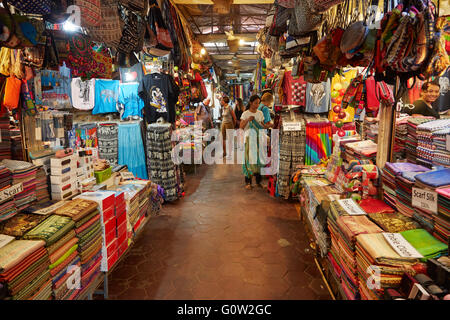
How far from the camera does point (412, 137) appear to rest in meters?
2.35

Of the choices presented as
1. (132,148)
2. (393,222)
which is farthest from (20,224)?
(132,148)

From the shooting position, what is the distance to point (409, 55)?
1604mm

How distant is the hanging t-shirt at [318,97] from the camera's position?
4680mm

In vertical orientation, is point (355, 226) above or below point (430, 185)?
below

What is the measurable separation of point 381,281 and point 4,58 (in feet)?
9.11

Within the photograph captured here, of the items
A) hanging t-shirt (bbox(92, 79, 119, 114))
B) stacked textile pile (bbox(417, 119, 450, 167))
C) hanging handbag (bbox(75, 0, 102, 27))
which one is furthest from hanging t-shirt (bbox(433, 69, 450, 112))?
hanging t-shirt (bbox(92, 79, 119, 114))

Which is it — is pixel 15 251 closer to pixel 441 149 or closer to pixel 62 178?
pixel 62 178

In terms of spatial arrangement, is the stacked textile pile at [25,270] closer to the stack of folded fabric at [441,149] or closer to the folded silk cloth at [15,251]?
the folded silk cloth at [15,251]

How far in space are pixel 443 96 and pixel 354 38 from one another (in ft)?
8.67

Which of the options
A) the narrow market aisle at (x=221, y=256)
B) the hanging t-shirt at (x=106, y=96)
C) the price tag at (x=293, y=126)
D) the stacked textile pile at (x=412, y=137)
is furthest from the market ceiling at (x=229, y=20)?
the stacked textile pile at (x=412, y=137)

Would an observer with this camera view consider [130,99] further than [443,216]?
Yes

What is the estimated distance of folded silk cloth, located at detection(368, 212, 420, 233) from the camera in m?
1.80

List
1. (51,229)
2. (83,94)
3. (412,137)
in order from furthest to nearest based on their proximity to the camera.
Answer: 1. (83,94)
2. (412,137)
3. (51,229)

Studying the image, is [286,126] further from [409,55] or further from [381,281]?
[381,281]
